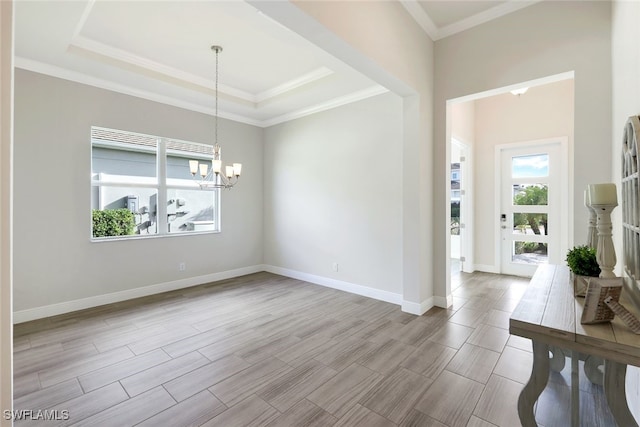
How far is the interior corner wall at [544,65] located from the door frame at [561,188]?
219 cm

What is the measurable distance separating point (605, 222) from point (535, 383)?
0.87m

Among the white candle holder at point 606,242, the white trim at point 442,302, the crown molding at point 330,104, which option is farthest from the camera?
the crown molding at point 330,104

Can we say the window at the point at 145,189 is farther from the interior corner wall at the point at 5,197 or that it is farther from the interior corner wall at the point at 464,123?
the interior corner wall at the point at 464,123

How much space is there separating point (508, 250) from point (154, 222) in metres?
6.11

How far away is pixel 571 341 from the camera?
3.74 feet

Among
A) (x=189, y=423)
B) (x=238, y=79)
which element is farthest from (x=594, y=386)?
(x=238, y=79)

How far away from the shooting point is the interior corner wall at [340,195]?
12.8ft

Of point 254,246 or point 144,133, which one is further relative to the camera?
point 254,246

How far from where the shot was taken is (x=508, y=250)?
16.6 ft

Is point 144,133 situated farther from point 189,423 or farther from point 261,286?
point 189,423

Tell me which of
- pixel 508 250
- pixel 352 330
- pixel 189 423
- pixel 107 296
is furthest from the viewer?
pixel 508 250

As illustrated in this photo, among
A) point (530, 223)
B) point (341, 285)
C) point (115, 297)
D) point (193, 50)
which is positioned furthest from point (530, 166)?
point (115, 297)

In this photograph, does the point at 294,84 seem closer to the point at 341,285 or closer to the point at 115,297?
the point at 341,285

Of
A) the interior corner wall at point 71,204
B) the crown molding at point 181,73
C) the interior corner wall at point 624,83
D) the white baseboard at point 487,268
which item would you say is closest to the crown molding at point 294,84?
the crown molding at point 181,73
